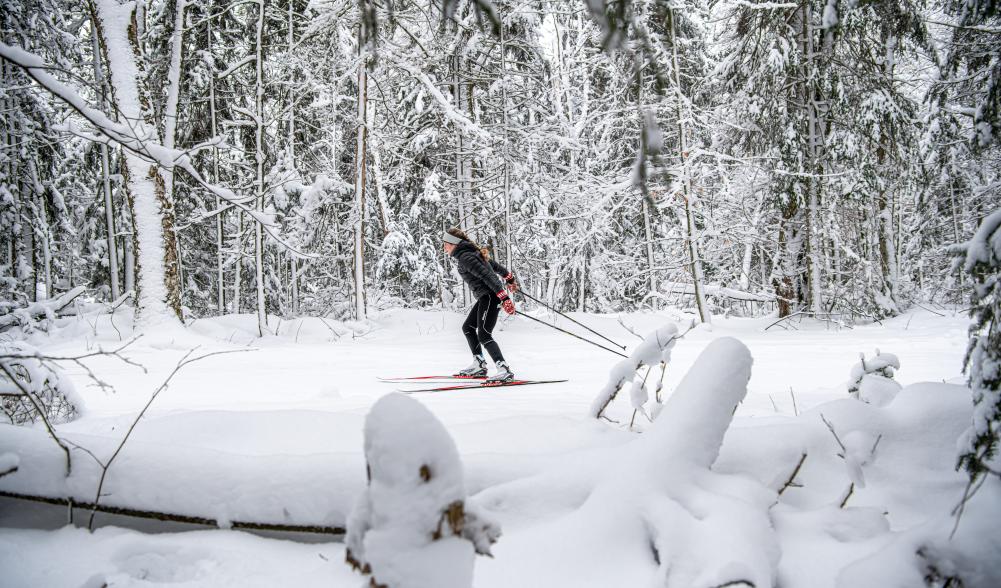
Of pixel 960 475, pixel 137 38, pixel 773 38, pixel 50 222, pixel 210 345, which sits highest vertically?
pixel 773 38

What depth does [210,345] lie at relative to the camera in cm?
807

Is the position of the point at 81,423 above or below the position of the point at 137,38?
below

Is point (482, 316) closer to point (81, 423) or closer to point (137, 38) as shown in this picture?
point (81, 423)

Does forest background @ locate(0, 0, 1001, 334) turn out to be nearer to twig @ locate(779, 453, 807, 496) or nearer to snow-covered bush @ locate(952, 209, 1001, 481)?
snow-covered bush @ locate(952, 209, 1001, 481)

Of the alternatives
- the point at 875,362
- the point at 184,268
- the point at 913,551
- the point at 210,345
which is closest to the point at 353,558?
the point at 913,551

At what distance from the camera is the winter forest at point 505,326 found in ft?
4.92

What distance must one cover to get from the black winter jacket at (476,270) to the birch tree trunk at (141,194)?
219 inches

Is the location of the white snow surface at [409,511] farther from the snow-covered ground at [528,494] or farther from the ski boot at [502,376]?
the ski boot at [502,376]

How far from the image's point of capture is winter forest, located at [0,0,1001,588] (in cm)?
150

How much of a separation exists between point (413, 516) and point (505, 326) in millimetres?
11653

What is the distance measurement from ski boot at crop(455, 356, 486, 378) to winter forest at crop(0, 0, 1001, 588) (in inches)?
7.7

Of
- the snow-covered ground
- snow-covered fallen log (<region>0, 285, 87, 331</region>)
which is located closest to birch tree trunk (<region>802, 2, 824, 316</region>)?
the snow-covered ground

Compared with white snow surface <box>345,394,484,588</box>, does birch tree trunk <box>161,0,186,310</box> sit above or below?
A: above

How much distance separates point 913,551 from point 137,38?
11386 mm
